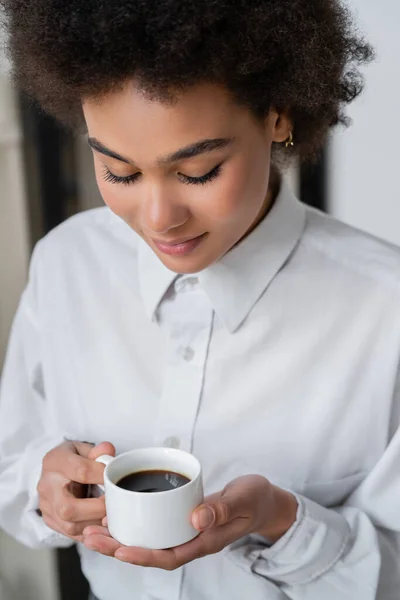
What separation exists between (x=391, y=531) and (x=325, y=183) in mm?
1146

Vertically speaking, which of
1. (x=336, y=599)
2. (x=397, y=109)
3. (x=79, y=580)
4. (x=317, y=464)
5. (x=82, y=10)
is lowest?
(x=79, y=580)

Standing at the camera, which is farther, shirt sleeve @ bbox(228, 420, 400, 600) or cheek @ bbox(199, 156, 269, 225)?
shirt sleeve @ bbox(228, 420, 400, 600)

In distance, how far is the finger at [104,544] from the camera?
825 mm

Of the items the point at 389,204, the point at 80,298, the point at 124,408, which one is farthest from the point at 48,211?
the point at 389,204

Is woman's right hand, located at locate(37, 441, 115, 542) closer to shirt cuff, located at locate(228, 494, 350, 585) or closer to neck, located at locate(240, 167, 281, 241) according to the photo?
shirt cuff, located at locate(228, 494, 350, 585)

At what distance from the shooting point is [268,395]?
105 centimetres

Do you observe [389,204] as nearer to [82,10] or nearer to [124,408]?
[124,408]

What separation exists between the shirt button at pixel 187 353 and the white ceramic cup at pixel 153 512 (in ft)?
0.81

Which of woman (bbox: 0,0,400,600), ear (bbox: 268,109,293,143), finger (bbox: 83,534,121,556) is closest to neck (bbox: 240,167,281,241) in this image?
woman (bbox: 0,0,400,600)

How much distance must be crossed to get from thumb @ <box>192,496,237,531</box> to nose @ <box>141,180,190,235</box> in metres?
0.30

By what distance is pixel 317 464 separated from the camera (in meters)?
Result: 1.06

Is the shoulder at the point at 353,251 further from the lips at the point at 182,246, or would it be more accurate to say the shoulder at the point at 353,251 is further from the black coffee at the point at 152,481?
the black coffee at the point at 152,481

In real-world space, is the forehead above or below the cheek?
above

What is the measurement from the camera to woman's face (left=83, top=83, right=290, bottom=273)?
30.8 inches
